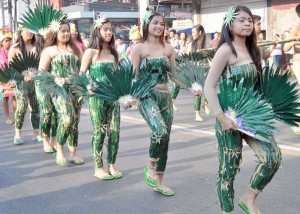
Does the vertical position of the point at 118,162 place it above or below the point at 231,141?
below

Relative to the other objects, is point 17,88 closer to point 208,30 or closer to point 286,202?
point 286,202

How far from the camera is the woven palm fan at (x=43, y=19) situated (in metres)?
5.97

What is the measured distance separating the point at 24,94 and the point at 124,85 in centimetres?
333

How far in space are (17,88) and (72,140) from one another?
1816mm

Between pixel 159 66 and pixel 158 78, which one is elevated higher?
pixel 159 66

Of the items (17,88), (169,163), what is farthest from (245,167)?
(17,88)

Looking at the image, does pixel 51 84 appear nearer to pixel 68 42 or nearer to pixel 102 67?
pixel 68 42

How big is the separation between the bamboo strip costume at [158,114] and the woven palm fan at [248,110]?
1.07 m

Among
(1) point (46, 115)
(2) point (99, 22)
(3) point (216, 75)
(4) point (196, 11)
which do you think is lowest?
(1) point (46, 115)

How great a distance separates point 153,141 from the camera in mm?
4633

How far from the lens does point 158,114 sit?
4461mm

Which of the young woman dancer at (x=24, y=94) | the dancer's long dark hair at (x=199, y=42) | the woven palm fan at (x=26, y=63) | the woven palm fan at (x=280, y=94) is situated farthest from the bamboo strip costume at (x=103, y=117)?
the dancer's long dark hair at (x=199, y=42)

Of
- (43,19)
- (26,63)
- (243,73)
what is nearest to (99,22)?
(43,19)

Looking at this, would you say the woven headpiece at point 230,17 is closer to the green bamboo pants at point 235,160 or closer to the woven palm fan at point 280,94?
the woven palm fan at point 280,94
